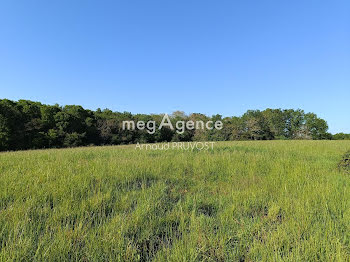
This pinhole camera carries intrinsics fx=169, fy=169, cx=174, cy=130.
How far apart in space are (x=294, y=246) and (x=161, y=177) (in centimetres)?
252

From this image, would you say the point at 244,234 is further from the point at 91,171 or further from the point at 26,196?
the point at 91,171

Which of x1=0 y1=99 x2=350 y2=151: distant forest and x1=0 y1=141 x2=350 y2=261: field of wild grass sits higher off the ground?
x1=0 y1=99 x2=350 y2=151: distant forest

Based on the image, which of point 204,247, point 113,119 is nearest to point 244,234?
point 204,247

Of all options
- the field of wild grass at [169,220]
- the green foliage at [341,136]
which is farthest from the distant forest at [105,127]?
the field of wild grass at [169,220]

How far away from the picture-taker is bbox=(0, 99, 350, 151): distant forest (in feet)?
68.7

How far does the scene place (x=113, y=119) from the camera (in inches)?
1240

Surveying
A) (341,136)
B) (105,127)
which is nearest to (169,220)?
(105,127)

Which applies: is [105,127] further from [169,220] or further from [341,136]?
[341,136]

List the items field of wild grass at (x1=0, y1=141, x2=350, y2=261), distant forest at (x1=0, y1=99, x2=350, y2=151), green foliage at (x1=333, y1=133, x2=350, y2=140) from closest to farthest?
field of wild grass at (x1=0, y1=141, x2=350, y2=261), distant forest at (x1=0, y1=99, x2=350, y2=151), green foliage at (x1=333, y1=133, x2=350, y2=140)

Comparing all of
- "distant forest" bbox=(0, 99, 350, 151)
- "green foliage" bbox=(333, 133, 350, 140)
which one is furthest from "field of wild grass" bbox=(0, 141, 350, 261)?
"green foliage" bbox=(333, 133, 350, 140)

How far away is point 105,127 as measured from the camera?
96.7 feet

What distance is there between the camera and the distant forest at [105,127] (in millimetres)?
20938

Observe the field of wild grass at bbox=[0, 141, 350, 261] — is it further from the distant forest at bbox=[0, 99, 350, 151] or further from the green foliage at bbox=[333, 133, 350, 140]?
the green foliage at bbox=[333, 133, 350, 140]

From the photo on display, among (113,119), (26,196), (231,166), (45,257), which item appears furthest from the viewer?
(113,119)
